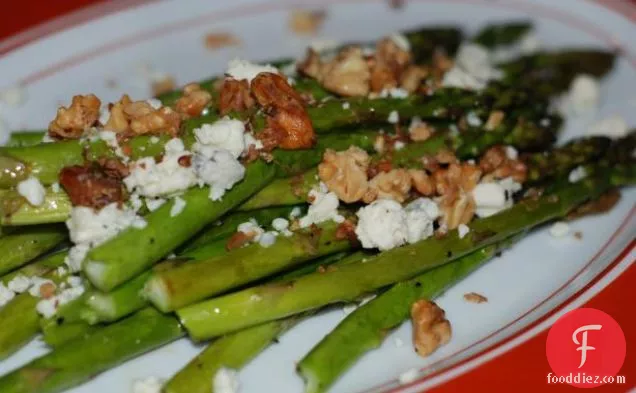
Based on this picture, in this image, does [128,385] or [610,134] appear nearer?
[128,385]

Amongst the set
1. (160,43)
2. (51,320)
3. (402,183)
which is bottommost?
(51,320)

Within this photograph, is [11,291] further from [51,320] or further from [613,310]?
[613,310]

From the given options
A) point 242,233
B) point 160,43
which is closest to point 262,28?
point 160,43

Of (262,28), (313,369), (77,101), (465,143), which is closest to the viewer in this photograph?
(313,369)

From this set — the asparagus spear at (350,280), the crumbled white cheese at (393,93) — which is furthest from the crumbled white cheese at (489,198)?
the crumbled white cheese at (393,93)

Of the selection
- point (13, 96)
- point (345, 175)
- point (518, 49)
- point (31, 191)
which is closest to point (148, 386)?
point (31, 191)

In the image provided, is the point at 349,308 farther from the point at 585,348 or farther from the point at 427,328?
the point at 585,348

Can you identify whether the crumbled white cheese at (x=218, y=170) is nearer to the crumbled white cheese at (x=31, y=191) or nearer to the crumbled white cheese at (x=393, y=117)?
the crumbled white cheese at (x=31, y=191)
